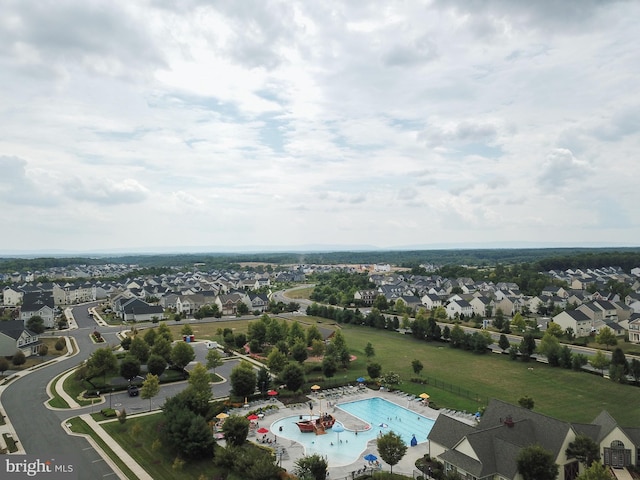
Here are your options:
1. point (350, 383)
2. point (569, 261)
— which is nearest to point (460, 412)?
point (350, 383)

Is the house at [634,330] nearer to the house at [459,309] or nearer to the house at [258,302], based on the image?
the house at [459,309]

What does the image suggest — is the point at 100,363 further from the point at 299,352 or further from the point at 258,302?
the point at 258,302

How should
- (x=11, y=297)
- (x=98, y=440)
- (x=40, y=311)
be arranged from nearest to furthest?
(x=98, y=440)
(x=40, y=311)
(x=11, y=297)

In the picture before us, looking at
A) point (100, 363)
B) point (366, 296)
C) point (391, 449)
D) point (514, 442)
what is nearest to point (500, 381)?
point (514, 442)

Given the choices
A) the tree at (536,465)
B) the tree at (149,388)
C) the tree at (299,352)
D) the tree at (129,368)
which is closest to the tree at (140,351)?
the tree at (129,368)

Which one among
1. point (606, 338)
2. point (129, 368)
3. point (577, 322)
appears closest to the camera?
point (129, 368)
